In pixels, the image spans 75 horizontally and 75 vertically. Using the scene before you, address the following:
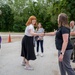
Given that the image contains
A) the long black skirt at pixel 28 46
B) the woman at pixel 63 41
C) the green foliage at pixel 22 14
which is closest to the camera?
the woman at pixel 63 41

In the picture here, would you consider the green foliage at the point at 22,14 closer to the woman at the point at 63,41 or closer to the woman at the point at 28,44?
the woman at the point at 28,44

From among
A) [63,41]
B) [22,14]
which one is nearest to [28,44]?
[63,41]

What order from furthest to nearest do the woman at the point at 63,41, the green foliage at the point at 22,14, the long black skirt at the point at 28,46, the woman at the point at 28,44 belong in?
the green foliage at the point at 22,14, the long black skirt at the point at 28,46, the woman at the point at 28,44, the woman at the point at 63,41

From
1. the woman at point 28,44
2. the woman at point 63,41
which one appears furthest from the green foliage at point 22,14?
the woman at point 63,41

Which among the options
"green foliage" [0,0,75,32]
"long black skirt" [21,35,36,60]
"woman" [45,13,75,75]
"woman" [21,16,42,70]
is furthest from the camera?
"green foliage" [0,0,75,32]

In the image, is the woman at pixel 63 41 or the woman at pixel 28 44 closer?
the woman at pixel 63 41

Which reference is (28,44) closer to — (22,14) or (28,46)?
(28,46)

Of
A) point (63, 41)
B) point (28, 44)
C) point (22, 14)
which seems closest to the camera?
point (63, 41)

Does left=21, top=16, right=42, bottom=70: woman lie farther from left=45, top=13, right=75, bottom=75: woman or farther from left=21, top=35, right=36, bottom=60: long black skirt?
left=45, top=13, right=75, bottom=75: woman

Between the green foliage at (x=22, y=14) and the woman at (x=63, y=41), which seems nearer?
the woman at (x=63, y=41)

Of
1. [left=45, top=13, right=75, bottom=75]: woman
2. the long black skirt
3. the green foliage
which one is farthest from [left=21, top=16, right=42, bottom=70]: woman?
the green foliage

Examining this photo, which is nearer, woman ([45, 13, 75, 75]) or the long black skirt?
woman ([45, 13, 75, 75])

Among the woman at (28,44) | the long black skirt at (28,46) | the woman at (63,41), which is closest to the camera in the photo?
the woman at (63,41)

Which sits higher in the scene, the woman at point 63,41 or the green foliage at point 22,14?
the green foliage at point 22,14
